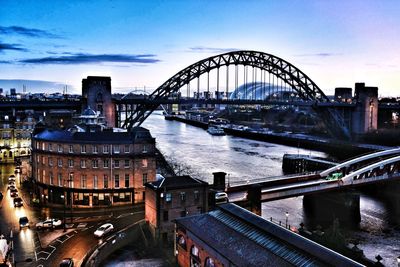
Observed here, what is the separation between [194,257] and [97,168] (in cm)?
1387

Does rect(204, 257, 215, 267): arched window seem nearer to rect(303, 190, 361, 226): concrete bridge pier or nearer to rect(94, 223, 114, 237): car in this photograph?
rect(94, 223, 114, 237): car

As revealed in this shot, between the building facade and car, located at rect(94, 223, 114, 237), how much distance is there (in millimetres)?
6169

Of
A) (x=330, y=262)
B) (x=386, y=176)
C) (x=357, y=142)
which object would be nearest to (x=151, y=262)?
(x=330, y=262)

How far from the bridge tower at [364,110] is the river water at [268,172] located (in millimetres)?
9971

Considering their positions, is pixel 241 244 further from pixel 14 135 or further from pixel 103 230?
pixel 14 135

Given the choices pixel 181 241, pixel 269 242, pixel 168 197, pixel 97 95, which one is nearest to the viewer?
pixel 269 242

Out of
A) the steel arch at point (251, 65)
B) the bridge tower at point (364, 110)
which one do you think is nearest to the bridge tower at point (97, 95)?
the steel arch at point (251, 65)

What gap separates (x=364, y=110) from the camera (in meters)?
68.7

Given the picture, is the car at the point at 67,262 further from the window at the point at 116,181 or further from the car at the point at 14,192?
the car at the point at 14,192

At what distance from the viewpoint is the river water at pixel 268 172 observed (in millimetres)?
24672

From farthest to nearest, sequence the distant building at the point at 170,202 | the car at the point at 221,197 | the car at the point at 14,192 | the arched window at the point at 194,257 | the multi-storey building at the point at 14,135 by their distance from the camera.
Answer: the multi-storey building at the point at 14,135, the car at the point at 14,192, the car at the point at 221,197, the distant building at the point at 170,202, the arched window at the point at 194,257

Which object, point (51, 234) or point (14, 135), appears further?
point (14, 135)

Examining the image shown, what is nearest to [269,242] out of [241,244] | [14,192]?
[241,244]

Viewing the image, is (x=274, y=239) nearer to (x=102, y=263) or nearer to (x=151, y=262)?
(x=151, y=262)
